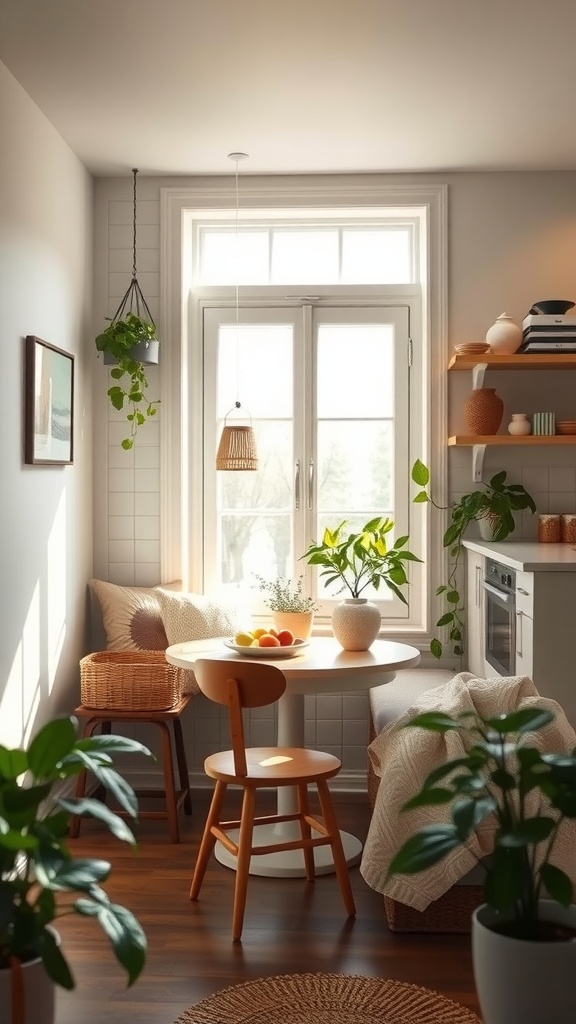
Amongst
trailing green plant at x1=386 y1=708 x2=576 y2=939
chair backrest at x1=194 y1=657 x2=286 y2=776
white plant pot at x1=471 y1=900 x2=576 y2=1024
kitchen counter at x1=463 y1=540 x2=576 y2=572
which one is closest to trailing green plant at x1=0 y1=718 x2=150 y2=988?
trailing green plant at x1=386 y1=708 x2=576 y2=939

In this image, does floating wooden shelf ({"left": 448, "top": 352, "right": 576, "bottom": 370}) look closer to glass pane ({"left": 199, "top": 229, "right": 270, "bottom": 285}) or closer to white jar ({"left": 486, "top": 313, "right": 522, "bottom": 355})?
white jar ({"left": 486, "top": 313, "right": 522, "bottom": 355})

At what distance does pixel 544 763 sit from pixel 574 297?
327 cm

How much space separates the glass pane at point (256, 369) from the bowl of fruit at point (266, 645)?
1397 millimetres

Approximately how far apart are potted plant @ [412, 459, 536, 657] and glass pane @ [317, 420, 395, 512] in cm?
19

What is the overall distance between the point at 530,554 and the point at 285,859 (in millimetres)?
1401

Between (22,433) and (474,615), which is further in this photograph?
(474,615)

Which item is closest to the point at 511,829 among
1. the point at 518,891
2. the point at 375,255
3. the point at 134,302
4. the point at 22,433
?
the point at 518,891

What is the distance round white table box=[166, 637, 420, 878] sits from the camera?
3.41 meters

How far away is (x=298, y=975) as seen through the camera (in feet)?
9.14

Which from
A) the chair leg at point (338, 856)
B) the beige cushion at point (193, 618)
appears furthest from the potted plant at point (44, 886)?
the beige cushion at point (193, 618)

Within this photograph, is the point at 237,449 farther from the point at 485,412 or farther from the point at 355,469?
the point at 485,412

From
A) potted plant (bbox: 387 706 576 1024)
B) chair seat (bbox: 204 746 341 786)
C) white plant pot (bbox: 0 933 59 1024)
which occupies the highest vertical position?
potted plant (bbox: 387 706 576 1024)

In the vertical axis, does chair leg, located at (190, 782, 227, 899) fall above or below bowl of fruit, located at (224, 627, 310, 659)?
below

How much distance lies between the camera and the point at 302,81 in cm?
357
